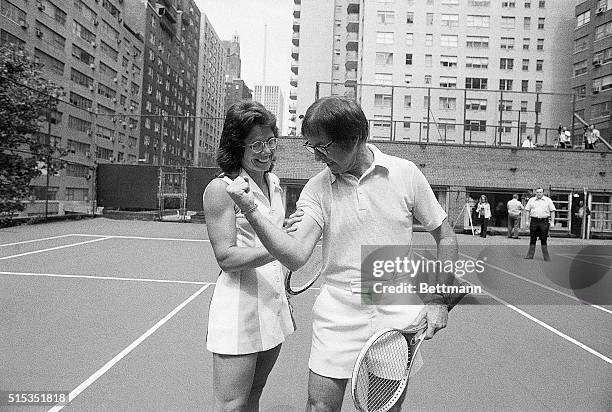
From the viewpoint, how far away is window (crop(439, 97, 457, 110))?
26875mm

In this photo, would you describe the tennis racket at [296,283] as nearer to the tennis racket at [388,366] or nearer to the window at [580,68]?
the tennis racket at [388,366]

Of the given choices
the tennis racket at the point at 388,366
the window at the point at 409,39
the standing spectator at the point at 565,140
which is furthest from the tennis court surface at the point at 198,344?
the window at the point at 409,39

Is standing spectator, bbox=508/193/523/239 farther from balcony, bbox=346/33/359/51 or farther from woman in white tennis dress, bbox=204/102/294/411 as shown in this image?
balcony, bbox=346/33/359/51

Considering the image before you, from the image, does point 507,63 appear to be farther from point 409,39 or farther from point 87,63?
point 87,63

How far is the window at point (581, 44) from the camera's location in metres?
51.3

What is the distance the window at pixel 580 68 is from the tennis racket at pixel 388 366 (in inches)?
2291

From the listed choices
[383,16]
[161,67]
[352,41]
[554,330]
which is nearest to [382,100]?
[554,330]

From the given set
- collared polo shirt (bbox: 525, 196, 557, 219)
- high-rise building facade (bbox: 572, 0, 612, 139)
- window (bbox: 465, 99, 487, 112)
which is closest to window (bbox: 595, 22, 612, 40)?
high-rise building facade (bbox: 572, 0, 612, 139)

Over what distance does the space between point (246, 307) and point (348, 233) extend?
475mm

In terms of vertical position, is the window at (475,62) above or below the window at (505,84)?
above

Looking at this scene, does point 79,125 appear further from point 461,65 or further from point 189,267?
point 189,267

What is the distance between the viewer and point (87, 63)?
51.8 m

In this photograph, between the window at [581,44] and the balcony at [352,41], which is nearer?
the window at [581,44]

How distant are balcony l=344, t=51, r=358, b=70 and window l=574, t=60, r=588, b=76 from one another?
23.1 metres
